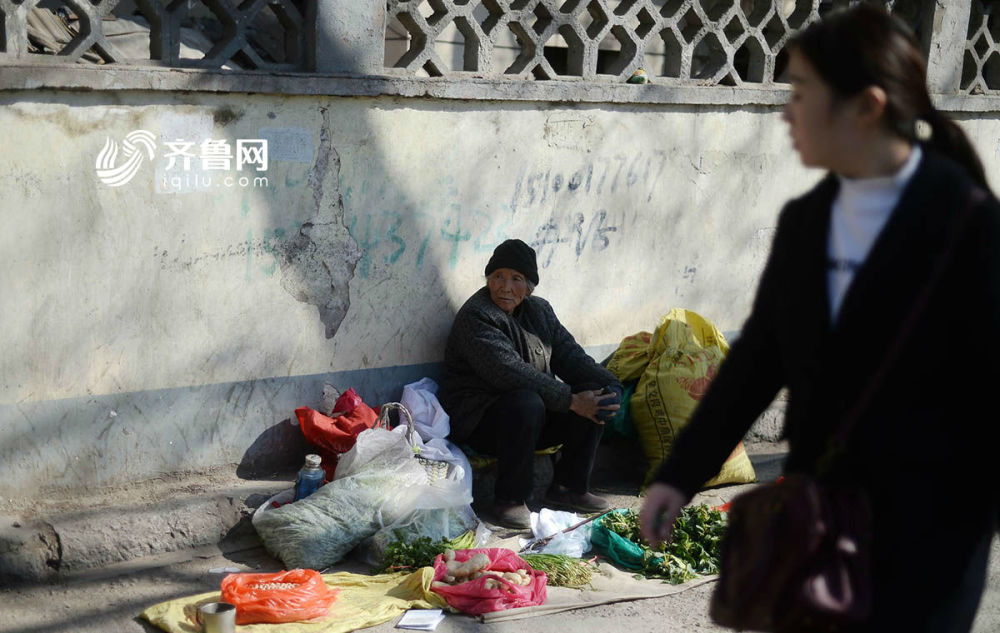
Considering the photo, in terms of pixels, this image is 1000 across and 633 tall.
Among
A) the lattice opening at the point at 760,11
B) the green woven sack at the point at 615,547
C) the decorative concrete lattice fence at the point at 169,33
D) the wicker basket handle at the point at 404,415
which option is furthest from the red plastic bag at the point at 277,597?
the lattice opening at the point at 760,11

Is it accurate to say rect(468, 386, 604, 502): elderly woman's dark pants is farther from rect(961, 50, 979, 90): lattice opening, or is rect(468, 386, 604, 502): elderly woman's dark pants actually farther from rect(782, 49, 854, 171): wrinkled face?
rect(961, 50, 979, 90): lattice opening

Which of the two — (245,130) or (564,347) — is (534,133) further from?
(245,130)

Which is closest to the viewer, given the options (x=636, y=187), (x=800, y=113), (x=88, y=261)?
(x=800, y=113)

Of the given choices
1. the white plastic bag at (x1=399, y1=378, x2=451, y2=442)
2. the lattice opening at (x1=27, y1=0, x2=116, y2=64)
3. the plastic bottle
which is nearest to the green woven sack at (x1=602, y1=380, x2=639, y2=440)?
the white plastic bag at (x1=399, y1=378, x2=451, y2=442)

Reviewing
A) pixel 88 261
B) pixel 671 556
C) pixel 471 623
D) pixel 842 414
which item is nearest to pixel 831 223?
pixel 842 414

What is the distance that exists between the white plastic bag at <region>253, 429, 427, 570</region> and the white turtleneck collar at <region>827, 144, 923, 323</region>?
3.02 meters

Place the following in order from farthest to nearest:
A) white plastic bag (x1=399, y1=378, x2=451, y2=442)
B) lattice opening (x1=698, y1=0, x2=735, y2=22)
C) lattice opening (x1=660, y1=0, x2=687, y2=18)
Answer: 1. lattice opening (x1=698, y1=0, x2=735, y2=22)
2. lattice opening (x1=660, y1=0, x2=687, y2=18)
3. white plastic bag (x1=399, y1=378, x2=451, y2=442)

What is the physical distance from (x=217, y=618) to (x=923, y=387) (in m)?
2.79

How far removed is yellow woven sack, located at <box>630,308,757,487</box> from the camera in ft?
19.4

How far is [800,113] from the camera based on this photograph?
6.89 ft

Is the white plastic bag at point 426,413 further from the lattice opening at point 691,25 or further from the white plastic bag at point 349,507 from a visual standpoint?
the lattice opening at point 691,25

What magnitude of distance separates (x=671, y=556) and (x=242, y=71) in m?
2.76

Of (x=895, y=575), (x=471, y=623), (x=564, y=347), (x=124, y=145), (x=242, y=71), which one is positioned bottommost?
(x=471, y=623)

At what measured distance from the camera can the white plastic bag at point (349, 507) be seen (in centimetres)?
464
